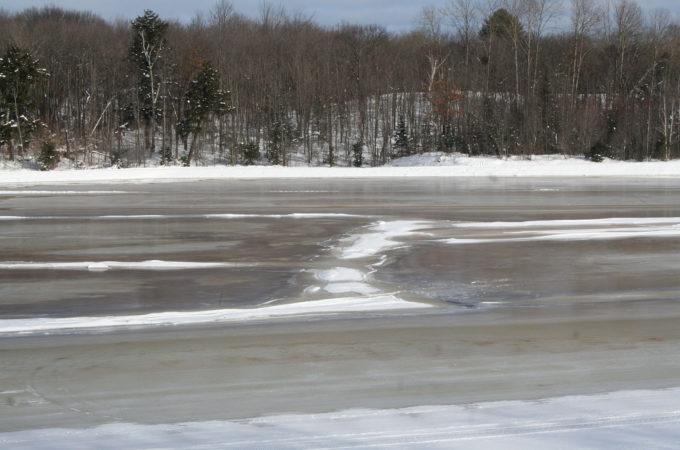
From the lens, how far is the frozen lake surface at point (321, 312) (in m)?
5.41

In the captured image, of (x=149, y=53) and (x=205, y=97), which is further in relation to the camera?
(x=149, y=53)

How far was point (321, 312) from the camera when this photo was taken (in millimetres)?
7840

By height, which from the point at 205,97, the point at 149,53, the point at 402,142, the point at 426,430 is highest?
the point at 149,53

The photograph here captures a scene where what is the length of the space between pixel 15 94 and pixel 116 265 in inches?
1424

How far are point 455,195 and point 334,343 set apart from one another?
1628 centimetres

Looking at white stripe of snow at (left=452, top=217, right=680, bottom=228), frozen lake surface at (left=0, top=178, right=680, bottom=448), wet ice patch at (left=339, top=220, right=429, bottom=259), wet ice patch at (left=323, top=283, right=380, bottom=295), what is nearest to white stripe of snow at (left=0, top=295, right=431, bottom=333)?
frozen lake surface at (left=0, top=178, right=680, bottom=448)

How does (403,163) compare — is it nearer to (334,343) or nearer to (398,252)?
(398,252)

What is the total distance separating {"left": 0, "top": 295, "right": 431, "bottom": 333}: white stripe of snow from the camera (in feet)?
24.2

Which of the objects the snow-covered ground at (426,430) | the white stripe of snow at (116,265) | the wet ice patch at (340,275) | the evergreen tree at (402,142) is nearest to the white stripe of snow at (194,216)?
the white stripe of snow at (116,265)

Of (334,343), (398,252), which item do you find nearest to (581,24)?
(398,252)

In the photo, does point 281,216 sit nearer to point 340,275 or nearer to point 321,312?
point 340,275

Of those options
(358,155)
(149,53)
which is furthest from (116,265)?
→ (149,53)

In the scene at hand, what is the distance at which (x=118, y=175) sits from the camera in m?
32.2

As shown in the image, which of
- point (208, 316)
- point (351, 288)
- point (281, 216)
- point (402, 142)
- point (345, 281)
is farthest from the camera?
point (402, 142)
